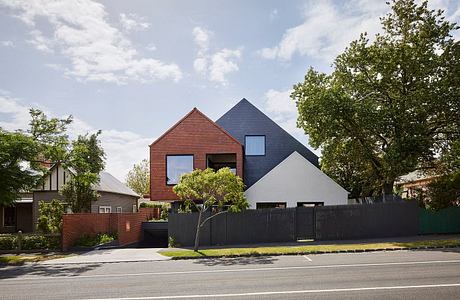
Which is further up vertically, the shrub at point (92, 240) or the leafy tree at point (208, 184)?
the leafy tree at point (208, 184)

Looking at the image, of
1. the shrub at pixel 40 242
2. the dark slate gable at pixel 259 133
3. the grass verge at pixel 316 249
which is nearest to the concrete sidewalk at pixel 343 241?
the grass verge at pixel 316 249

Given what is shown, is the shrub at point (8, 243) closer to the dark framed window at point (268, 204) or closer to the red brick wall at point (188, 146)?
the red brick wall at point (188, 146)

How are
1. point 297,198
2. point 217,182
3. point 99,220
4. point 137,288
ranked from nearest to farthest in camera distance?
point 137,288, point 217,182, point 99,220, point 297,198

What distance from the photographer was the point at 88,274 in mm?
16016

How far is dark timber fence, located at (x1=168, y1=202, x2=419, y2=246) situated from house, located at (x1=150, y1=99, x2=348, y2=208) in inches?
160

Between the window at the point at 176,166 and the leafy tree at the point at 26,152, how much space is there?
761 centimetres

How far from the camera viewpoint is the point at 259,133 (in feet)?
114

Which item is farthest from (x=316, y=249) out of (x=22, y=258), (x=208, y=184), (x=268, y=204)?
(x=22, y=258)

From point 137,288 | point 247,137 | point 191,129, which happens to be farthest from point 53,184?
point 137,288

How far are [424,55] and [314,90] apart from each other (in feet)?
22.8

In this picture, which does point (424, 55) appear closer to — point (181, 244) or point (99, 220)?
point (181, 244)

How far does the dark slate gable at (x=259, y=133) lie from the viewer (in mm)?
34219

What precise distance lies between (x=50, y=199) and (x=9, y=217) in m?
6.22

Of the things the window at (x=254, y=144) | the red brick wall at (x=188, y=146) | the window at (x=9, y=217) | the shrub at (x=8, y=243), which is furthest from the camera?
the window at (x=9, y=217)
